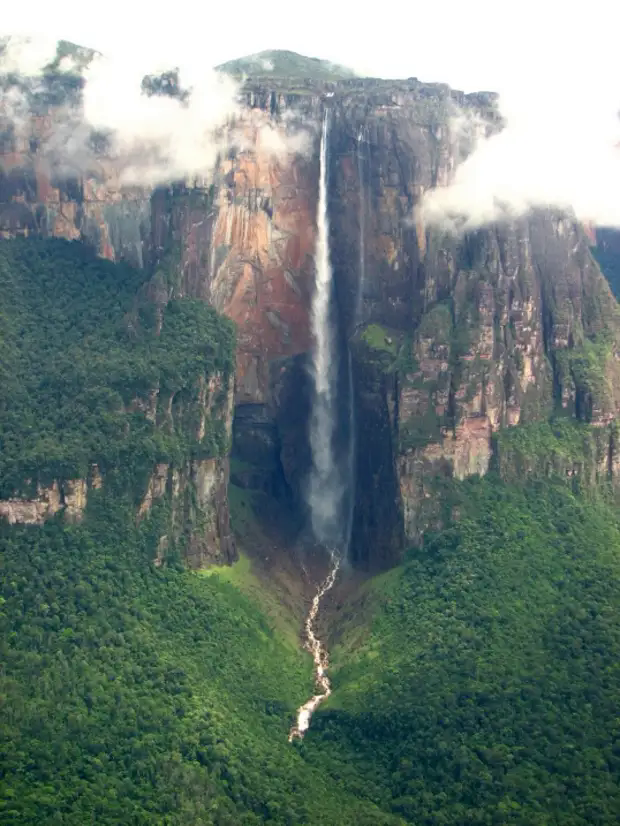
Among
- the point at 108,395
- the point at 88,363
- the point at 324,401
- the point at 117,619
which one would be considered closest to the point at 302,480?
the point at 324,401

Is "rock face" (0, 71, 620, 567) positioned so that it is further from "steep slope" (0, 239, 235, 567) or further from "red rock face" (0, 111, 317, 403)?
"steep slope" (0, 239, 235, 567)

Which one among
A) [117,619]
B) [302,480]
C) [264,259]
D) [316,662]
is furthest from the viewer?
[302,480]

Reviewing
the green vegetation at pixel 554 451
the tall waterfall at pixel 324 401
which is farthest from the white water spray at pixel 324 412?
the green vegetation at pixel 554 451

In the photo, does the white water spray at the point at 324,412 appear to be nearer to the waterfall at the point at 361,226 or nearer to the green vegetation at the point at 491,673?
the waterfall at the point at 361,226

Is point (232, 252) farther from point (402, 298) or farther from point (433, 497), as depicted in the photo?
point (433, 497)

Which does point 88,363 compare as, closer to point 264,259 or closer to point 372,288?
point 264,259

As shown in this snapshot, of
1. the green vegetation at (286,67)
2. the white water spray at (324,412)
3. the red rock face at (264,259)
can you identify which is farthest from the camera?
the green vegetation at (286,67)
